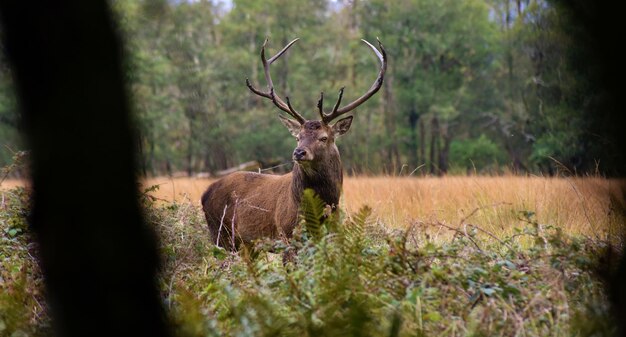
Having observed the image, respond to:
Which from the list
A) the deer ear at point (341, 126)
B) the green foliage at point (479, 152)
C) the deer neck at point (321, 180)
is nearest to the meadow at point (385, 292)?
the deer neck at point (321, 180)

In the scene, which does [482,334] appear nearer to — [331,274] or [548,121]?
[331,274]

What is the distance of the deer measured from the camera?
607 centimetres

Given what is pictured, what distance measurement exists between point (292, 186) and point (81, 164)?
401 centimetres

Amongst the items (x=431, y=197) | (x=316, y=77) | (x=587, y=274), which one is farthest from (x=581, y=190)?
(x=316, y=77)

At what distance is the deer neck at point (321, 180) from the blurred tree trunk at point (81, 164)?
12.4 ft

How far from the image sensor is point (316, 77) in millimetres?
36719

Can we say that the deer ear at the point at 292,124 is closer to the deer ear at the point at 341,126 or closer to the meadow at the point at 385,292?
the deer ear at the point at 341,126

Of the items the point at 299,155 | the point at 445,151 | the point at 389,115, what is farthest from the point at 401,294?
the point at 445,151

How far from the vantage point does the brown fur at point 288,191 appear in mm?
6109

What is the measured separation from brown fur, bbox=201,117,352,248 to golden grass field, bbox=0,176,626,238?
405 millimetres

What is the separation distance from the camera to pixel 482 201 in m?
8.21

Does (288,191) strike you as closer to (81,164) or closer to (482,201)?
(482,201)

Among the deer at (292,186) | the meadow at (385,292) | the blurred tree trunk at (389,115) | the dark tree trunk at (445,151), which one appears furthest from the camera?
the dark tree trunk at (445,151)

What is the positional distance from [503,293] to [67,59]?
6.58 ft
